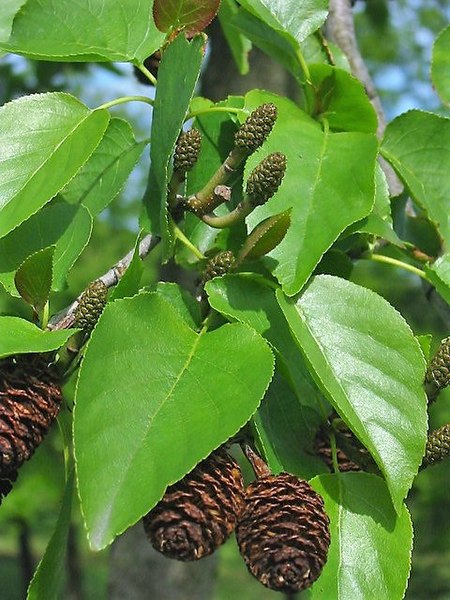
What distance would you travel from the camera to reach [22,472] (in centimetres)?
519

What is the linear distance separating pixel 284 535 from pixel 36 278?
0.39 meters

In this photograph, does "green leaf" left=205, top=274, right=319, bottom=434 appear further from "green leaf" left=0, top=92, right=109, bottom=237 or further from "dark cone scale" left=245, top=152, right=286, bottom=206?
"green leaf" left=0, top=92, right=109, bottom=237

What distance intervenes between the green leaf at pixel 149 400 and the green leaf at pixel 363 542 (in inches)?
6.6

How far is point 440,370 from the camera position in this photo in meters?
0.96

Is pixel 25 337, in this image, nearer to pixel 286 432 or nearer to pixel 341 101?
pixel 286 432

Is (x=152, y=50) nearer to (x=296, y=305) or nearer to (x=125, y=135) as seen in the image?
(x=125, y=135)

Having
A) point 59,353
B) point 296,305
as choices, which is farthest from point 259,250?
point 59,353

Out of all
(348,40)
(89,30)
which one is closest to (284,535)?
(89,30)

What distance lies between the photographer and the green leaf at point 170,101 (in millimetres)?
967

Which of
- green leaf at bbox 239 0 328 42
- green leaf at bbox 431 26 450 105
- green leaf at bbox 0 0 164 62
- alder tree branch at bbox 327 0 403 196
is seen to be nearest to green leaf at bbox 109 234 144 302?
green leaf at bbox 0 0 164 62

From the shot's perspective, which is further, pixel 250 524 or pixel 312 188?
pixel 312 188

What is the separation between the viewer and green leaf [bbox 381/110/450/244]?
126 centimetres

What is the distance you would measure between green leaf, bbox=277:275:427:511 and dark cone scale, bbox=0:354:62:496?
266 mm

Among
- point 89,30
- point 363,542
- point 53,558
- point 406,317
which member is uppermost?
point 89,30
